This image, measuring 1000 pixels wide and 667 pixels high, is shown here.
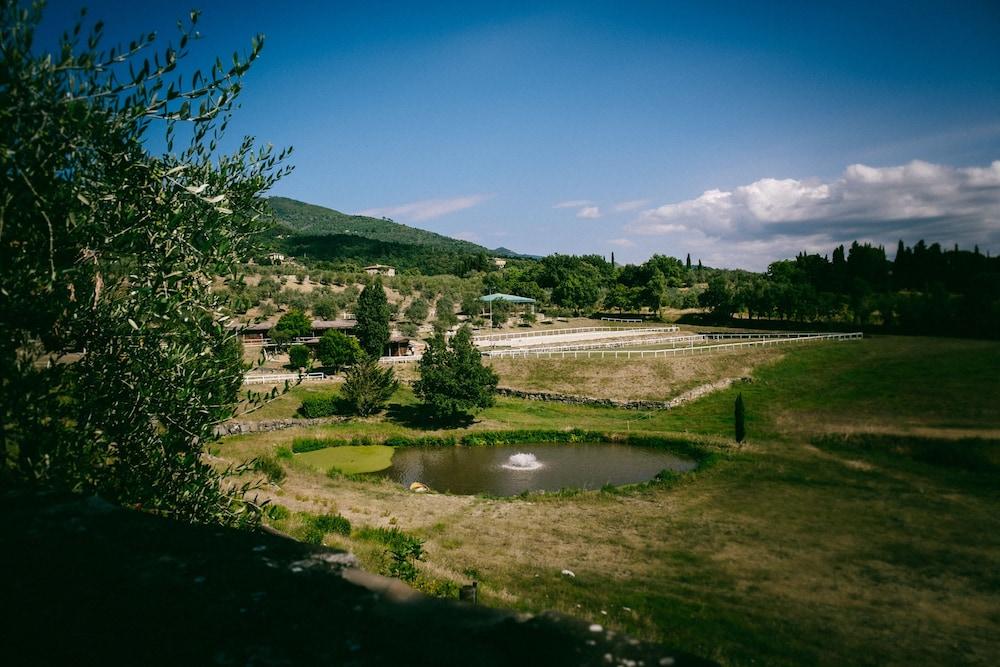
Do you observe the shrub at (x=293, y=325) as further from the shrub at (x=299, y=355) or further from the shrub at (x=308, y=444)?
the shrub at (x=308, y=444)

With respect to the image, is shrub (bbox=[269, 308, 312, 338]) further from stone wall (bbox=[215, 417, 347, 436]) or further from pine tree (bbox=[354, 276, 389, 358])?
stone wall (bbox=[215, 417, 347, 436])

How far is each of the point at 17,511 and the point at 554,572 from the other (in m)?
16.3

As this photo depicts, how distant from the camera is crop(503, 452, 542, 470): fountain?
3331cm

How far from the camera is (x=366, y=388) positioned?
43812mm

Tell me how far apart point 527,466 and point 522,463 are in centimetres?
50

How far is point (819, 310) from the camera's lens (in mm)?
75438

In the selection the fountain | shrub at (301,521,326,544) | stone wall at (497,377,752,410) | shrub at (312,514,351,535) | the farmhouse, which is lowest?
the fountain

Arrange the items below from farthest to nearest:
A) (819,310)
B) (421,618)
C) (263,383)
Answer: (819,310), (263,383), (421,618)

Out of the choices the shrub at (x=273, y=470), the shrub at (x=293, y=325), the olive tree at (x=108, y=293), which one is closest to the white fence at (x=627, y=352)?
the shrub at (x=293, y=325)

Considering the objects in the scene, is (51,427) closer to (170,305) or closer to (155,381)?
(155,381)

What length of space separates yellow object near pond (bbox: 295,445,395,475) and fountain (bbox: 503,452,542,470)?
27.5ft

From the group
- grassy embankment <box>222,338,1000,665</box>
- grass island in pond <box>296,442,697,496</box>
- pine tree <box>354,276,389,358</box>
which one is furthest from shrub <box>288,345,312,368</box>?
grass island in pond <box>296,442,697,496</box>

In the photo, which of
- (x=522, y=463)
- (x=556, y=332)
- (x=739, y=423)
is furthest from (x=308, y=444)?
(x=556, y=332)

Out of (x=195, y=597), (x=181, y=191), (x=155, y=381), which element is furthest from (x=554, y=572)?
(x=195, y=597)
